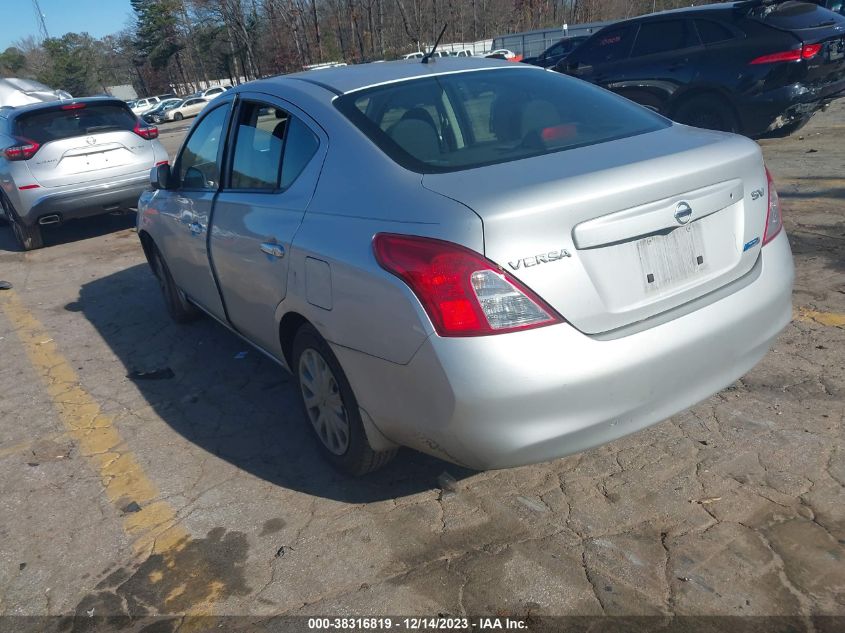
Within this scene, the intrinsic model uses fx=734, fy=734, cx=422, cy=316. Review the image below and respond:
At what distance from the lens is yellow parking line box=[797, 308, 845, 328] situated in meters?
4.28

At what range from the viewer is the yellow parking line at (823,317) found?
4.28 metres

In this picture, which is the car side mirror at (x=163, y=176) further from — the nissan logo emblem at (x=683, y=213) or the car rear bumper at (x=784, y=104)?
the car rear bumper at (x=784, y=104)

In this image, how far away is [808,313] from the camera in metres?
4.45

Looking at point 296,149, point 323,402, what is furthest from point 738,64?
point 323,402

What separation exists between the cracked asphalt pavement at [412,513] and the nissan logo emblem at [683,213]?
1.13 m

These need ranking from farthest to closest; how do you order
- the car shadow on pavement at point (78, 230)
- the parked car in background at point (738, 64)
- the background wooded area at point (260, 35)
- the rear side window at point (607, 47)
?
1. the background wooded area at point (260, 35)
2. the rear side window at point (607, 47)
3. the car shadow on pavement at point (78, 230)
4. the parked car in background at point (738, 64)

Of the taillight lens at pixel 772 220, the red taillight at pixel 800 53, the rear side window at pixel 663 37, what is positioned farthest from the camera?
the rear side window at pixel 663 37

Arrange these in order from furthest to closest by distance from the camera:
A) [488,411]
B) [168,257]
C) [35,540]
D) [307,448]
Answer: [168,257] → [307,448] → [35,540] → [488,411]

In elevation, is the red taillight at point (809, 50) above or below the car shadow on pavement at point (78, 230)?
above

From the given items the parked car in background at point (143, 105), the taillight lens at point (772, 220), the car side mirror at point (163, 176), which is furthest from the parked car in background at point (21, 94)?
the parked car in background at point (143, 105)

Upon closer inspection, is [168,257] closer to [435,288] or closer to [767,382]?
[435,288]

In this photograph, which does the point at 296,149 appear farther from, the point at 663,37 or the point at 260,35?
the point at 260,35

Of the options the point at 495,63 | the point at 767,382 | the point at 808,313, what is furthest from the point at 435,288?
the point at 808,313

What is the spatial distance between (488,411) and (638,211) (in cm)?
84
